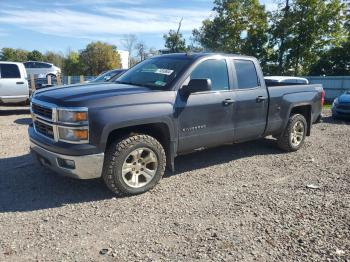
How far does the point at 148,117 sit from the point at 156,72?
41.6 inches

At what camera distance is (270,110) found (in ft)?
21.8

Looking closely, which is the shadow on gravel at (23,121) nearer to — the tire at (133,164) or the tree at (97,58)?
the tire at (133,164)

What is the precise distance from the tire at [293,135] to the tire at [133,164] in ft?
10.4

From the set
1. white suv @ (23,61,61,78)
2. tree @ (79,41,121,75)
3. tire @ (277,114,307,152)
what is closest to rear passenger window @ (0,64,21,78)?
tire @ (277,114,307,152)

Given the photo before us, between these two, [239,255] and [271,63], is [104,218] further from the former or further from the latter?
[271,63]

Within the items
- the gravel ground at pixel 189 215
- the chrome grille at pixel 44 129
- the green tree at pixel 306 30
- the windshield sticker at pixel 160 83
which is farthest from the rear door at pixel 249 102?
the green tree at pixel 306 30

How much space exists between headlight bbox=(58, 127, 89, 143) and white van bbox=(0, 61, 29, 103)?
10.0 metres

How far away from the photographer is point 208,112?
550cm

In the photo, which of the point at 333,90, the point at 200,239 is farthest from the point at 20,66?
the point at 333,90

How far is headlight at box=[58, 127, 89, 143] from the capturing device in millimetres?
4383

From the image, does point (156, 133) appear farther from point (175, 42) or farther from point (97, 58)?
point (97, 58)

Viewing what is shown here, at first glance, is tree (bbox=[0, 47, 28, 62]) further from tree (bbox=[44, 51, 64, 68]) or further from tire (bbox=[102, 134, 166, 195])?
tire (bbox=[102, 134, 166, 195])

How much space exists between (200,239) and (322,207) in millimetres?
1826

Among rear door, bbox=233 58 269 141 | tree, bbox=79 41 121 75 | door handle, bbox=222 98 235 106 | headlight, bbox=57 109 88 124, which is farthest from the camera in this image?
tree, bbox=79 41 121 75
